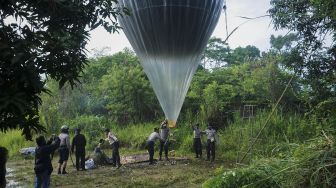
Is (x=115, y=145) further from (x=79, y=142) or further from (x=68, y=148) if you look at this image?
(x=68, y=148)

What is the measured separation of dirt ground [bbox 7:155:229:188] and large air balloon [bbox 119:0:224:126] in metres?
1.59

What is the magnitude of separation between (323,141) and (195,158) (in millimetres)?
10817

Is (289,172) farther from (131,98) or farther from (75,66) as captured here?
(131,98)

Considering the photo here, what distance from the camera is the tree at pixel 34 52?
2.84 metres

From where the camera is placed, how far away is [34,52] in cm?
298

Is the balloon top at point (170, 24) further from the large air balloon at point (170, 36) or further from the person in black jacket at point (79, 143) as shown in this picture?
the person in black jacket at point (79, 143)

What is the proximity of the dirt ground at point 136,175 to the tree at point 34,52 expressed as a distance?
6.48 metres

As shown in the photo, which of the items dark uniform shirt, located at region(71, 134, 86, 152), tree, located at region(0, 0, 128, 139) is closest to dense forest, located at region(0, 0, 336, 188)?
tree, located at region(0, 0, 128, 139)

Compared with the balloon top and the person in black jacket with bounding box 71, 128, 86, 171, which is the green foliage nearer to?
the balloon top

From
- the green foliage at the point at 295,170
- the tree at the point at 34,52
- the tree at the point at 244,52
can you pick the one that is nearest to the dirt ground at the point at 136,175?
the green foliage at the point at 295,170

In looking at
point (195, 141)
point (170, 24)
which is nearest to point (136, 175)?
point (195, 141)

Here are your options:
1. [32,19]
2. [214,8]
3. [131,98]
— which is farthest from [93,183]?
[131,98]

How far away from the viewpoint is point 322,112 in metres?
7.12

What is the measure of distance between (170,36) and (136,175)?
13.6 ft
